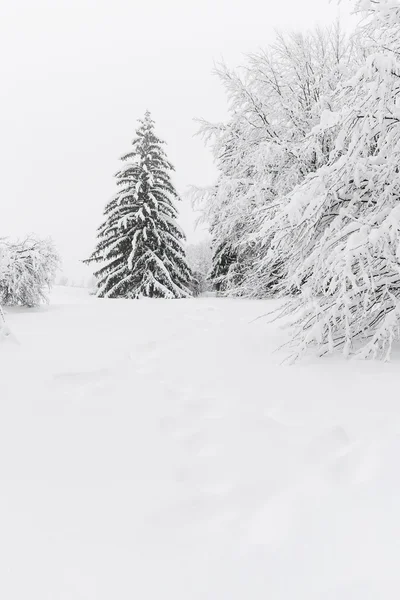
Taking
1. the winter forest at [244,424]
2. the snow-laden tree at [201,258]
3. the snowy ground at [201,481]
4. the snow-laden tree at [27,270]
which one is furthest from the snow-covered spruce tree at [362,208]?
the snow-laden tree at [201,258]

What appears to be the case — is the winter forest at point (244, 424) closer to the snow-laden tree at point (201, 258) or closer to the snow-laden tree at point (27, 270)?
the snow-laden tree at point (27, 270)

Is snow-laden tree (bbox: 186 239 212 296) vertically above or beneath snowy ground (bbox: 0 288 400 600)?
above

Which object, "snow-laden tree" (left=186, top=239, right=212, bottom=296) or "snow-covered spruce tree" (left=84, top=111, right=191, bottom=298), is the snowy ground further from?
"snow-laden tree" (left=186, top=239, right=212, bottom=296)

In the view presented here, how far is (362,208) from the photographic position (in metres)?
3.66

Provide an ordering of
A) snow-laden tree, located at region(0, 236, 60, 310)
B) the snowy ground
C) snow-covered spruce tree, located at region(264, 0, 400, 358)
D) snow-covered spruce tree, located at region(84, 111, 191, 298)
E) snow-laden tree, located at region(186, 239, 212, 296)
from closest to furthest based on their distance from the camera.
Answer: the snowy ground, snow-covered spruce tree, located at region(264, 0, 400, 358), snow-laden tree, located at region(0, 236, 60, 310), snow-covered spruce tree, located at region(84, 111, 191, 298), snow-laden tree, located at region(186, 239, 212, 296)

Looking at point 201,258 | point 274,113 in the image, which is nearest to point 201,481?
point 274,113

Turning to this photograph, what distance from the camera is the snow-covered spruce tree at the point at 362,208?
9.98 feet

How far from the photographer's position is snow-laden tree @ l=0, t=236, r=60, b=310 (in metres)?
7.61

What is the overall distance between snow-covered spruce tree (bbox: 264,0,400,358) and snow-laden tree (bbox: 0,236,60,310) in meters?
5.89

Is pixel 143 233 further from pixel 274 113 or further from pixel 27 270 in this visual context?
pixel 274 113

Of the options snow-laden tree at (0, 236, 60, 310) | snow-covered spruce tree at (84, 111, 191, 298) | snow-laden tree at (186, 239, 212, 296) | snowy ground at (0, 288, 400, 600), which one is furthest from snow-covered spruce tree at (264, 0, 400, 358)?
snow-laden tree at (186, 239, 212, 296)

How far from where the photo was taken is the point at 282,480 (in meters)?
1.86

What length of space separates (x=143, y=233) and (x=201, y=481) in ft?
40.4

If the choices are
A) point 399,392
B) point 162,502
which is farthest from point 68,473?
point 399,392
